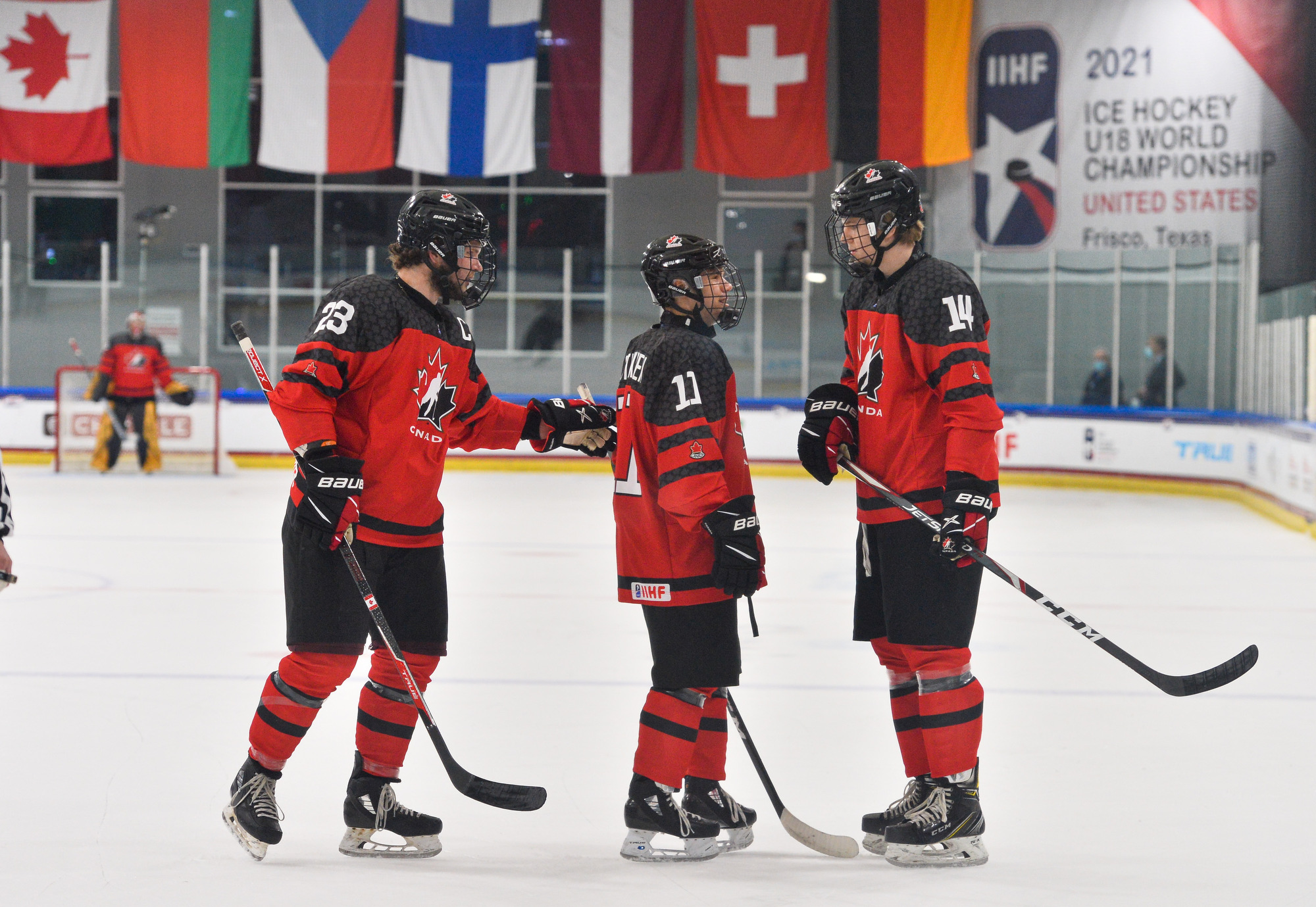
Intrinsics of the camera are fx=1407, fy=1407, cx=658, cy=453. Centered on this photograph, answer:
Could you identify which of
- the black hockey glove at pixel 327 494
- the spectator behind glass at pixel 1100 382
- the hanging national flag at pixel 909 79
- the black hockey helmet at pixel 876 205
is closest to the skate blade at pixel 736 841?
the black hockey glove at pixel 327 494

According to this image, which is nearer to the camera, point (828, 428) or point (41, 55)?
point (828, 428)

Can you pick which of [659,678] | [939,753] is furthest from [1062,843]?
[659,678]

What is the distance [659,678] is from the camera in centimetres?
289

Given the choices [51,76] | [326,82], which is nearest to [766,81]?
[326,82]

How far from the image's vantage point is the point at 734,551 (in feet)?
9.15

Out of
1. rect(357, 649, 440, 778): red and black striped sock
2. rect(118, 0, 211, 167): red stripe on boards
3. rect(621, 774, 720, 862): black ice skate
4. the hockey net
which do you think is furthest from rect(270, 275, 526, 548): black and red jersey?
rect(118, 0, 211, 167): red stripe on boards

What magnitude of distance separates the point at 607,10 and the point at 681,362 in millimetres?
12189

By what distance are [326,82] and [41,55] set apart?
288 cm

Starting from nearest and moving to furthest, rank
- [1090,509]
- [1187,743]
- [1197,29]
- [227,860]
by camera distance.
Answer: [227,860]
[1187,743]
[1090,509]
[1197,29]

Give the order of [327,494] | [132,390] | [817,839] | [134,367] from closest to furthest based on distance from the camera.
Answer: [327,494] < [817,839] < [134,367] < [132,390]

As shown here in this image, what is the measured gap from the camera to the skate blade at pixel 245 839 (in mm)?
2723

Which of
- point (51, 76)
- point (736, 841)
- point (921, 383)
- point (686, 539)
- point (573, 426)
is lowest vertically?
point (736, 841)

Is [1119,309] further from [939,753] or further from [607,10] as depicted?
[939,753]

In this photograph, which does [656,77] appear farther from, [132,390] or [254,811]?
[254,811]
